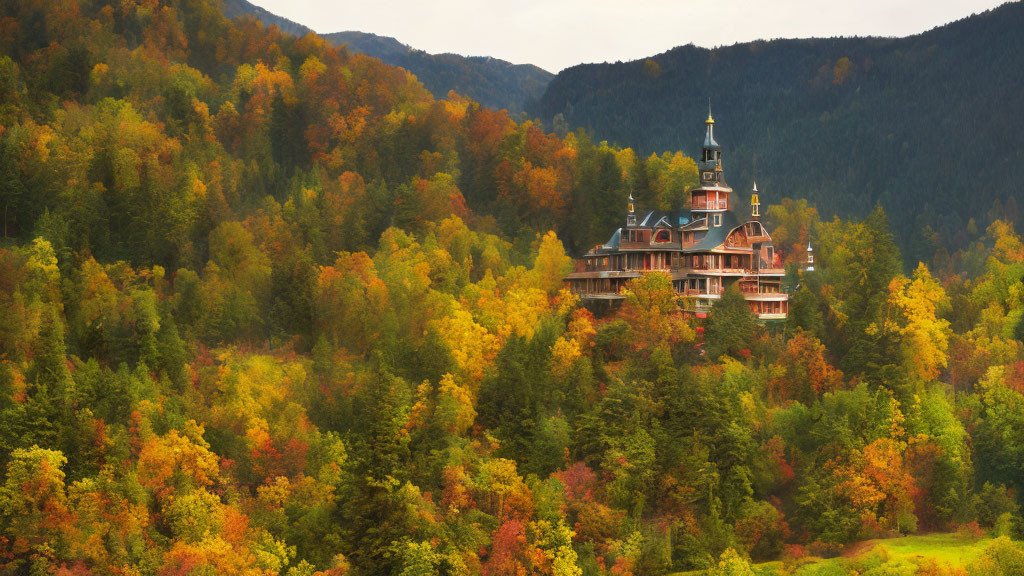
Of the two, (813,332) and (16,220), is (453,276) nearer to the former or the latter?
(813,332)

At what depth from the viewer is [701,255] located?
8938 cm

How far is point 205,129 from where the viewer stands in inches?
4439

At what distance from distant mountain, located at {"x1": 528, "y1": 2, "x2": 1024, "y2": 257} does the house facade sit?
61553mm

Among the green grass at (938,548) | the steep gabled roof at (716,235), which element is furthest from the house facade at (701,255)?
the green grass at (938,548)

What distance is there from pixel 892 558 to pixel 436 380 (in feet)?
112

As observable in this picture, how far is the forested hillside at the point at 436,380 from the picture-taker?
2712 inches

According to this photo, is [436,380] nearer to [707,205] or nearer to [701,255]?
[701,255]

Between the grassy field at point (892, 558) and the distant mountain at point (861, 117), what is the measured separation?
262 ft

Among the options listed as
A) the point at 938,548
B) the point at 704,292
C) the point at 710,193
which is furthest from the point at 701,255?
the point at 938,548

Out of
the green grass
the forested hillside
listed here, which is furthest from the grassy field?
the forested hillside

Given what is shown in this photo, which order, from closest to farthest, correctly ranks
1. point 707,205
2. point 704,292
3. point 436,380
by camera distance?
point 436,380
point 704,292
point 707,205

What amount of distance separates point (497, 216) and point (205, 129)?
32554 mm

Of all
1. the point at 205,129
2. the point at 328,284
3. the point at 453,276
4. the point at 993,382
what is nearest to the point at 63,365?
the point at 328,284

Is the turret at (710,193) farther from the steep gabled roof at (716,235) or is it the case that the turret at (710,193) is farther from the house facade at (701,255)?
the steep gabled roof at (716,235)
